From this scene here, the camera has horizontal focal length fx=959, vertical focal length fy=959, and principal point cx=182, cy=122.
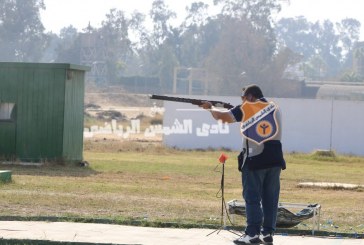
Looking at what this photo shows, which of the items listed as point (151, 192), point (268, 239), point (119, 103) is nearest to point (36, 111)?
point (151, 192)

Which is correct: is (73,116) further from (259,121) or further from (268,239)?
(268,239)

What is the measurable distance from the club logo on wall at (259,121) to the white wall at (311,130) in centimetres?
3744

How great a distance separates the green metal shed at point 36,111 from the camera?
93.4 feet

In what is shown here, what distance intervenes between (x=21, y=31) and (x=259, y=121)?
106m

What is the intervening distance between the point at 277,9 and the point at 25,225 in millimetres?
111202

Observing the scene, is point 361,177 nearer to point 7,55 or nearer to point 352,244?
point 352,244

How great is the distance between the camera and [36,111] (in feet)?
94.3

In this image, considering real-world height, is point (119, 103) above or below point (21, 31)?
below

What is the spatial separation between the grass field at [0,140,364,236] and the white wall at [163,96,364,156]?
44.8 feet

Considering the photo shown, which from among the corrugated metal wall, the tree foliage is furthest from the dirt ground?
the corrugated metal wall

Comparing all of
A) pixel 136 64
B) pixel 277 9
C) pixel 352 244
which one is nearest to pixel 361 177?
pixel 352 244

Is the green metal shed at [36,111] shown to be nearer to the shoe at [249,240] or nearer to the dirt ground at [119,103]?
the shoe at [249,240]

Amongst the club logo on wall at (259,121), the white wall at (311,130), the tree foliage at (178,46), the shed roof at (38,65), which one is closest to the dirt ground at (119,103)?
the tree foliage at (178,46)

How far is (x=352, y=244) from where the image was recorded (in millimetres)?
11836
